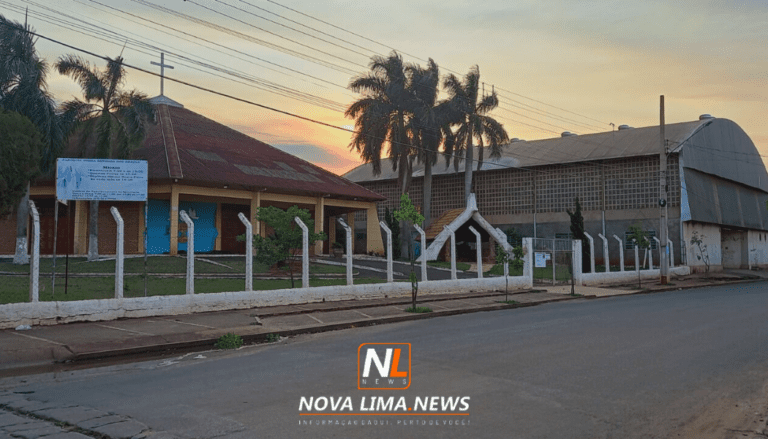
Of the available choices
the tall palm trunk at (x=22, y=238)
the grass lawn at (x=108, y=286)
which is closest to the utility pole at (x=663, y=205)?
the grass lawn at (x=108, y=286)

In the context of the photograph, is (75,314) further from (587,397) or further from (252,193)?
(252,193)

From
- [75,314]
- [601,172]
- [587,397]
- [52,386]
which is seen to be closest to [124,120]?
[75,314]

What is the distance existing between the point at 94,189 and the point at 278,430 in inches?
429

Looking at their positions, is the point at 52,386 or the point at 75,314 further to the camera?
the point at 75,314

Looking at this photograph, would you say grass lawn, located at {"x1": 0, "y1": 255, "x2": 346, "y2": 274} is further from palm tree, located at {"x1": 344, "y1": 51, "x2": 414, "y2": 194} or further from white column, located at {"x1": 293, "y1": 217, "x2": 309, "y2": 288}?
palm tree, located at {"x1": 344, "y1": 51, "x2": 414, "y2": 194}

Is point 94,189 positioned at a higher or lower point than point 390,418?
higher

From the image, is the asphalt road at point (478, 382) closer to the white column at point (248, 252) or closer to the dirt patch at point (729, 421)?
the dirt patch at point (729, 421)

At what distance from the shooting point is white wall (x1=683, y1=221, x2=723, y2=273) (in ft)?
143

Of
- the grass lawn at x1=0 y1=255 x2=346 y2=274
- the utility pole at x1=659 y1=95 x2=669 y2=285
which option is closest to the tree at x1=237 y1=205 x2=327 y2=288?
the grass lawn at x1=0 y1=255 x2=346 y2=274

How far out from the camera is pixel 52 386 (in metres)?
8.33

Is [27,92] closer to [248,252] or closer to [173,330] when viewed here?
[248,252]

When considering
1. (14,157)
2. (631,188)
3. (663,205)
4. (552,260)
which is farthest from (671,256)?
(14,157)

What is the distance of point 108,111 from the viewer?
28.4 metres

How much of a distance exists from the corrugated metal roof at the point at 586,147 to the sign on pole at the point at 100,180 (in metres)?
34.6
